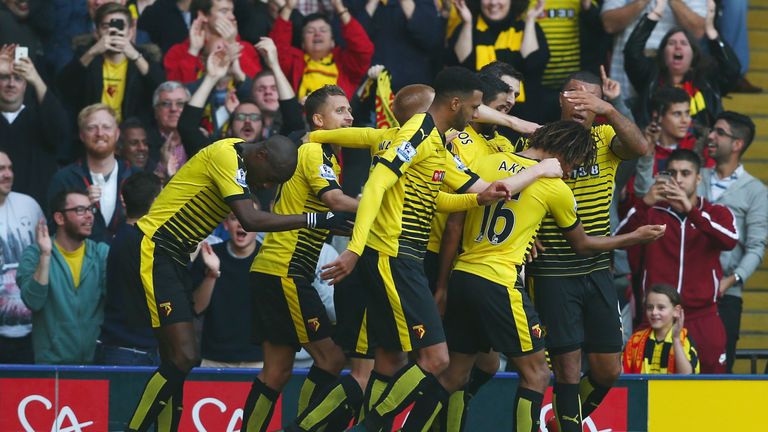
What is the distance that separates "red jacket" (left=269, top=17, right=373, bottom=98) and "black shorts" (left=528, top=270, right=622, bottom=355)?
13.9 ft

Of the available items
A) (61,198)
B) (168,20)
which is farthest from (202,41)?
(61,198)

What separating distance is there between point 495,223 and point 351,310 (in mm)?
1285

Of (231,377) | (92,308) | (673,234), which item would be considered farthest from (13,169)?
(673,234)

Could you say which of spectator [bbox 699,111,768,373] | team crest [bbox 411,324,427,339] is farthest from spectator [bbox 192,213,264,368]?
A: spectator [bbox 699,111,768,373]

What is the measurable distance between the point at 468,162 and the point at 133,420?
105 inches

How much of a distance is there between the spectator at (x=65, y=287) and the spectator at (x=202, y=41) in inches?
90.2

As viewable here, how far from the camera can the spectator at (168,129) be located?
12035 mm

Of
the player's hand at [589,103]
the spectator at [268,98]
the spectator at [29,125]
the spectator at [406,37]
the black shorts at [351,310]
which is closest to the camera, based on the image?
the player's hand at [589,103]

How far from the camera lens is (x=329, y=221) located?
8.80 meters

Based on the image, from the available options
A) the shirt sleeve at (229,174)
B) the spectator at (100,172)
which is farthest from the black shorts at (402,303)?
the spectator at (100,172)

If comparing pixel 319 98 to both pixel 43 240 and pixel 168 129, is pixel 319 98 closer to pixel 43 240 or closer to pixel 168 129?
pixel 43 240

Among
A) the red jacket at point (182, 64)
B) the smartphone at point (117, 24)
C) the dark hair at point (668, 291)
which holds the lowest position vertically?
the dark hair at point (668, 291)

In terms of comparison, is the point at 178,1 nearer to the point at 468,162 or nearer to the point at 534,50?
the point at 534,50

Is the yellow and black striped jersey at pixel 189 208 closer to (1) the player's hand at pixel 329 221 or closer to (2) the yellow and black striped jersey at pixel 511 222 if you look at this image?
(1) the player's hand at pixel 329 221
